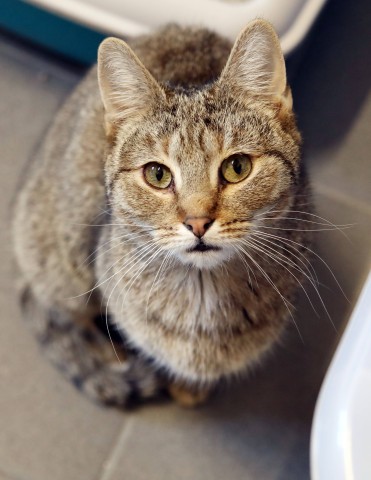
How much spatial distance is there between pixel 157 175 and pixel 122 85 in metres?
0.14

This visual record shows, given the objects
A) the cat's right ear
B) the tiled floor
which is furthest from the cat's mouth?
the tiled floor

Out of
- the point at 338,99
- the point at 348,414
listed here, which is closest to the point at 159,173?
the point at 348,414

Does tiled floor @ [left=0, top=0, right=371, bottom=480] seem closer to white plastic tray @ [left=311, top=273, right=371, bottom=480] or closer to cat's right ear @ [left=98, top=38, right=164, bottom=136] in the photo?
white plastic tray @ [left=311, top=273, right=371, bottom=480]

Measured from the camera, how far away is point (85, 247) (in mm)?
1164

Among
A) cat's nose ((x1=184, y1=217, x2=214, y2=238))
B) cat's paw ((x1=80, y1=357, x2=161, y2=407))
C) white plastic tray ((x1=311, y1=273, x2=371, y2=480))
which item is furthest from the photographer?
cat's paw ((x1=80, y1=357, x2=161, y2=407))

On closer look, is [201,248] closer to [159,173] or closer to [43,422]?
[159,173]

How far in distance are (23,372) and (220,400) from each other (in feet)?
1.36

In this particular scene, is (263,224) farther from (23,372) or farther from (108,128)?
(23,372)

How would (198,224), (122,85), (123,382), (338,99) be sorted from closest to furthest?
(198,224), (122,85), (123,382), (338,99)


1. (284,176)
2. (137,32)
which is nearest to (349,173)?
(137,32)

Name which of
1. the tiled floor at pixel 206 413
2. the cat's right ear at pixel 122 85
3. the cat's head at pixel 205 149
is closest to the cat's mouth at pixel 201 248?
the cat's head at pixel 205 149

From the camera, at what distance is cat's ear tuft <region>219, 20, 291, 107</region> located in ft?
2.58

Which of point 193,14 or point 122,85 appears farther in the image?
point 193,14

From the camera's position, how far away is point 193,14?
1.32 metres
